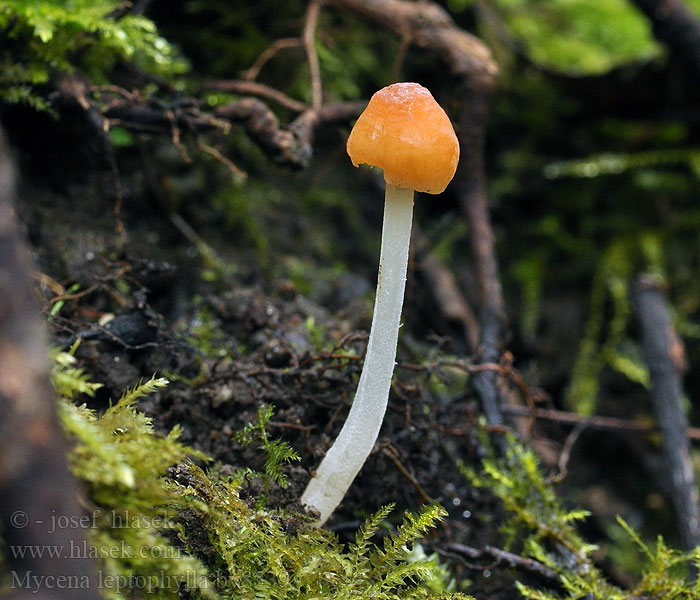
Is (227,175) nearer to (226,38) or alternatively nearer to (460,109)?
(226,38)

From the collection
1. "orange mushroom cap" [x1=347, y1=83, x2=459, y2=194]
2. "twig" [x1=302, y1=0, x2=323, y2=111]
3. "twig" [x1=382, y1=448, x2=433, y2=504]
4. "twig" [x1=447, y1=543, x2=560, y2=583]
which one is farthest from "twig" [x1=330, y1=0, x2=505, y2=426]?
"orange mushroom cap" [x1=347, y1=83, x2=459, y2=194]

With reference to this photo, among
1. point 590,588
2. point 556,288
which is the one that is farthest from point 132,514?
point 556,288

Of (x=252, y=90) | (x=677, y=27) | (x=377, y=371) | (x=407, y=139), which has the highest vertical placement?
(x=677, y=27)

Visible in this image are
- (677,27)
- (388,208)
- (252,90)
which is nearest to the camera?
(388,208)

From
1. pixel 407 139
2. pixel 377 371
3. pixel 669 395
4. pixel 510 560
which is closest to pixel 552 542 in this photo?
pixel 510 560

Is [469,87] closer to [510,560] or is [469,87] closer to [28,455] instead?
[510,560]

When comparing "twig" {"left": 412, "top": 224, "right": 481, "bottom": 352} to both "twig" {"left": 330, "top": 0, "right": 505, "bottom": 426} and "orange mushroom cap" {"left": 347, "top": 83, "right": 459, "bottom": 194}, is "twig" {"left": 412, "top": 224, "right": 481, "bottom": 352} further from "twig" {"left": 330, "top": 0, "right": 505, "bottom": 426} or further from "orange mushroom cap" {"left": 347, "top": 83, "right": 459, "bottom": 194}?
"orange mushroom cap" {"left": 347, "top": 83, "right": 459, "bottom": 194}
